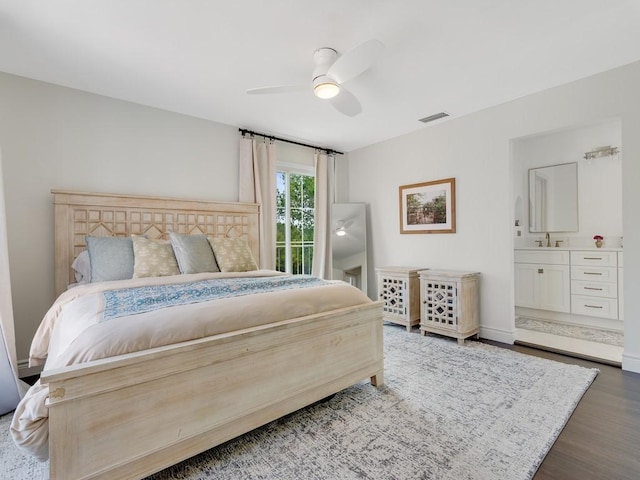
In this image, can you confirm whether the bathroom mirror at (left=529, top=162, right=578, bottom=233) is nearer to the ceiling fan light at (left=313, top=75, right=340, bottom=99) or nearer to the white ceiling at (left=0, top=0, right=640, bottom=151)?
the white ceiling at (left=0, top=0, right=640, bottom=151)

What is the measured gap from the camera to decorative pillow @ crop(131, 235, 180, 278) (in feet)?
8.54

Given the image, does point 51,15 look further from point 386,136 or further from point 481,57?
point 386,136

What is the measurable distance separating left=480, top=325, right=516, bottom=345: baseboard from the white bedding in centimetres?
207

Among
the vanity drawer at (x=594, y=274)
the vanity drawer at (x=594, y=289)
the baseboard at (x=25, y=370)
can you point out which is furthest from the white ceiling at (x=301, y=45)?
the baseboard at (x=25, y=370)

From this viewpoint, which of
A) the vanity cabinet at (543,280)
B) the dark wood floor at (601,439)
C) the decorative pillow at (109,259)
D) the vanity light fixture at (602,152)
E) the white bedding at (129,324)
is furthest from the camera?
the vanity cabinet at (543,280)

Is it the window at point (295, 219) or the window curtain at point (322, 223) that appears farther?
the window curtain at point (322, 223)

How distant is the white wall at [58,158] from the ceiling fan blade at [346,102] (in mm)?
1998

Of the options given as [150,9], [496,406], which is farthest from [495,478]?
[150,9]

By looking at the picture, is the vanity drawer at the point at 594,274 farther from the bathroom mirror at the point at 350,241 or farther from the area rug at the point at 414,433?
the bathroom mirror at the point at 350,241

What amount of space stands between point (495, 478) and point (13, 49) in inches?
165

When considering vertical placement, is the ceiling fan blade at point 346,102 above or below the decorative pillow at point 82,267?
above

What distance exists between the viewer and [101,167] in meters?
3.06

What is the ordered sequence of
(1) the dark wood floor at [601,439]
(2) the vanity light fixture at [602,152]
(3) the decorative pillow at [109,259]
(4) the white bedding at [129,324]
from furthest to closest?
(2) the vanity light fixture at [602,152] < (3) the decorative pillow at [109,259] < (1) the dark wood floor at [601,439] < (4) the white bedding at [129,324]

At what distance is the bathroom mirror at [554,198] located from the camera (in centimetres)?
421
